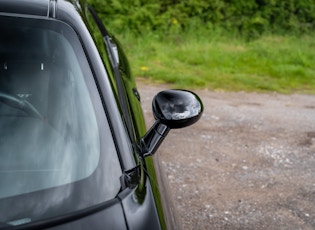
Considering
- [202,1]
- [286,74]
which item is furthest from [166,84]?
[202,1]

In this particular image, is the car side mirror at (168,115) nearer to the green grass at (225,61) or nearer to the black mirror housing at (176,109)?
the black mirror housing at (176,109)

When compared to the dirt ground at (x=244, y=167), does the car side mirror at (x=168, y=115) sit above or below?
above

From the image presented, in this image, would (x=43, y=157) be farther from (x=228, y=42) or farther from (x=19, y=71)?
(x=228, y=42)

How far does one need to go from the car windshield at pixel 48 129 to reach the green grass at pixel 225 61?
5866mm

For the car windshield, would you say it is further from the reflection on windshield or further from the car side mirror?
the car side mirror

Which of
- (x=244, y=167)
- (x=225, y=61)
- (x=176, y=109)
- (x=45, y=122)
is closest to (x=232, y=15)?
(x=225, y=61)

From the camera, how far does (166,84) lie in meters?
8.12

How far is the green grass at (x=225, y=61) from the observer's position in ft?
27.0

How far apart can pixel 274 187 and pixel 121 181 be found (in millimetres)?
2916

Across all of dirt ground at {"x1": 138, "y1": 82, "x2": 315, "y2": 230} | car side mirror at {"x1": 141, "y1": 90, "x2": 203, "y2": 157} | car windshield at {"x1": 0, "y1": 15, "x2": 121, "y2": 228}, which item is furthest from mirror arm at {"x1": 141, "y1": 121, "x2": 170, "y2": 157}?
dirt ground at {"x1": 138, "y1": 82, "x2": 315, "y2": 230}

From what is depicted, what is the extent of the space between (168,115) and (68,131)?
0.47 meters

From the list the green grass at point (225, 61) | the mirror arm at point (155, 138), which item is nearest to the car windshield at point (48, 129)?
the mirror arm at point (155, 138)

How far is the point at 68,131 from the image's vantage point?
6.40ft

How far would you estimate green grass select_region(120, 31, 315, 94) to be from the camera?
27.0 ft
